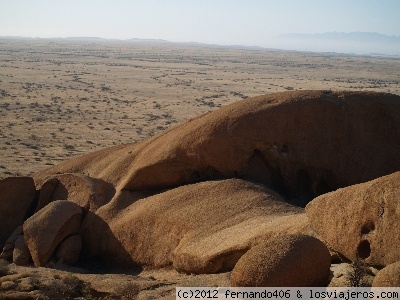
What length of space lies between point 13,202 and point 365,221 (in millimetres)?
12436

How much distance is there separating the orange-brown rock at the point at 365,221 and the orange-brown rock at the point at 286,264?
677 millimetres

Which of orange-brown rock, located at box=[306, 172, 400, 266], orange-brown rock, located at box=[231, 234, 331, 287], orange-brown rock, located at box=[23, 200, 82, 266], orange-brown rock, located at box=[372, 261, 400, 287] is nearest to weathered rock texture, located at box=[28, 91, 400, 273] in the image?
orange-brown rock, located at box=[23, 200, 82, 266]

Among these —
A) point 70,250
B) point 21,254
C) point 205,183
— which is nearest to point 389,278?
point 205,183

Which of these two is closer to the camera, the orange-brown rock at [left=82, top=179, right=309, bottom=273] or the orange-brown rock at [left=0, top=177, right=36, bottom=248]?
the orange-brown rock at [left=82, top=179, right=309, bottom=273]

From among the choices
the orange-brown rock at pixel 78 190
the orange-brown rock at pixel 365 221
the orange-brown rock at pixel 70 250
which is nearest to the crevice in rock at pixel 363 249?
the orange-brown rock at pixel 365 221

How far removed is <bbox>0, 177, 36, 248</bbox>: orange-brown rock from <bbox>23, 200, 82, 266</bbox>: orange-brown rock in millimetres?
2312

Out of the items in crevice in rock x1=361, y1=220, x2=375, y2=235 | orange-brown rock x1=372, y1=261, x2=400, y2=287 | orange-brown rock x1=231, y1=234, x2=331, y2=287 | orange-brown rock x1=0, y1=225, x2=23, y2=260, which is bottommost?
orange-brown rock x1=0, y1=225, x2=23, y2=260

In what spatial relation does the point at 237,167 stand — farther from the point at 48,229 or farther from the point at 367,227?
the point at 367,227

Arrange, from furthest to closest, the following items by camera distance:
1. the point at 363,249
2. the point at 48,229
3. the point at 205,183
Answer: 1. the point at 205,183
2. the point at 48,229
3. the point at 363,249

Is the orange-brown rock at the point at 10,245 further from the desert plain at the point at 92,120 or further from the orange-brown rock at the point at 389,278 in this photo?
the orange-brown rock at the point at 389,278

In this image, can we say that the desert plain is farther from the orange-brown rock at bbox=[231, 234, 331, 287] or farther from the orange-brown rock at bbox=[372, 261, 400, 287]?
the orange-brown rock at bbox=[372, 261, 400, 287]

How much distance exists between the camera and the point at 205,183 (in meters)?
14.5

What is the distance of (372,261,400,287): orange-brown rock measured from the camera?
684 centimetres

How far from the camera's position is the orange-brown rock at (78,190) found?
50.4 feet
